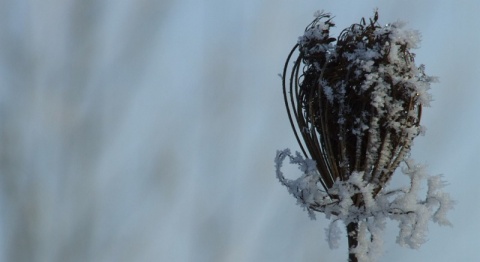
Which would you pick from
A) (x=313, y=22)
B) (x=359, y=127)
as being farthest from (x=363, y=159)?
(x=313, y=22)

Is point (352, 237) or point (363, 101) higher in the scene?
point (363, 101)

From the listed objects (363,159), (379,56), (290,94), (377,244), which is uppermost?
(379,56)

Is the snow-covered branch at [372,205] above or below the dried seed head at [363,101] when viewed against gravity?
below

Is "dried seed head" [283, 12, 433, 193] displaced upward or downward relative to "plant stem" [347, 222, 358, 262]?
upward

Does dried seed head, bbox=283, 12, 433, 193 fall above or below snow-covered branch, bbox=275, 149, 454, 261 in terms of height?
above

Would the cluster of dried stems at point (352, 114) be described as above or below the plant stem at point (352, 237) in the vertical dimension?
above

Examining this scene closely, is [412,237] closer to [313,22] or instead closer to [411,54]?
[411,54]

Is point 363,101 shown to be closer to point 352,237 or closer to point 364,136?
point 364,136

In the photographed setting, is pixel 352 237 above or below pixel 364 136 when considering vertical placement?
below
